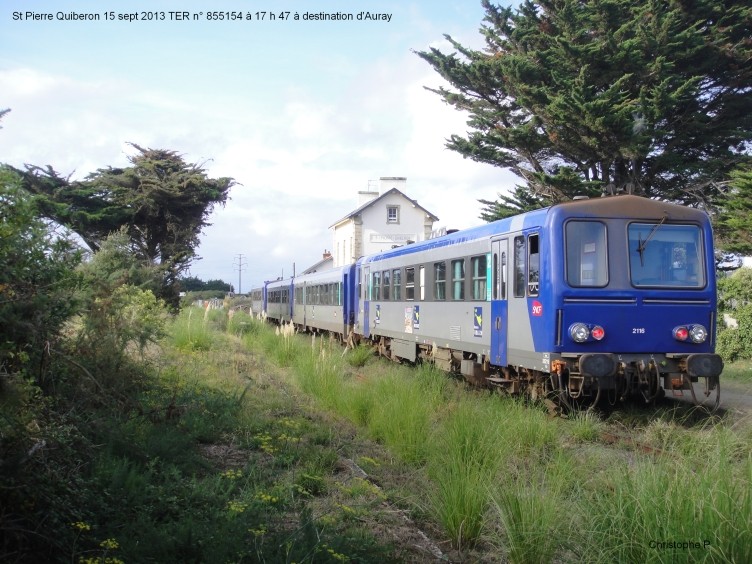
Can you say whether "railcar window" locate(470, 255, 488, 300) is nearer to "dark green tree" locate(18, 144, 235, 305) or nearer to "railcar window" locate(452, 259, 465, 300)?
"railcar window" locate(452, 259, 465, 300)

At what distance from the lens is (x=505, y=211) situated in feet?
72.3

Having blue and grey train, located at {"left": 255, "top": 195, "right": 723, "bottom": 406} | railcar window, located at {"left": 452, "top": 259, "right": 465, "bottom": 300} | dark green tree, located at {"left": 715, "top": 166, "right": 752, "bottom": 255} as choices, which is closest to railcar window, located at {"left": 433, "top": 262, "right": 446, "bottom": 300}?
railcar window, located at {"left": 452, "top": 259, "right": 465, "bottom": 300}

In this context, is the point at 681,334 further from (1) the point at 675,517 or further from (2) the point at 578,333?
(1) the point at 675,517

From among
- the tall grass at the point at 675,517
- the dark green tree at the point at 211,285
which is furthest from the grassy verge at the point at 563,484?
the dark green tree at the point at 211,285

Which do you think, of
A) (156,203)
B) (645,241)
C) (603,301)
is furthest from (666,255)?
(156,203)

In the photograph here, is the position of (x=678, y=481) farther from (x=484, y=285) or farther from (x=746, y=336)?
(x=746, y=336)

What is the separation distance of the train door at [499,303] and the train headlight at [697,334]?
2.44m

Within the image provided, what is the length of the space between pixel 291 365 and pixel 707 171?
A: 42.2 ft

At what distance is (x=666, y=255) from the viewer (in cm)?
976

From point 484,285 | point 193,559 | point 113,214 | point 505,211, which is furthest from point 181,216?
point 193,559

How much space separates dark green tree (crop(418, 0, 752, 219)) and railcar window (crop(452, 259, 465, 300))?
758 cm

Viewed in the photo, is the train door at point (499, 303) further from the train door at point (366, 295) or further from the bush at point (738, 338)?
the bush at point (738, 338)

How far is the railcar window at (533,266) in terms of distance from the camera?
9.70 m

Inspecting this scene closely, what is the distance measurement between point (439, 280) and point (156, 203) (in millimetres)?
13927
